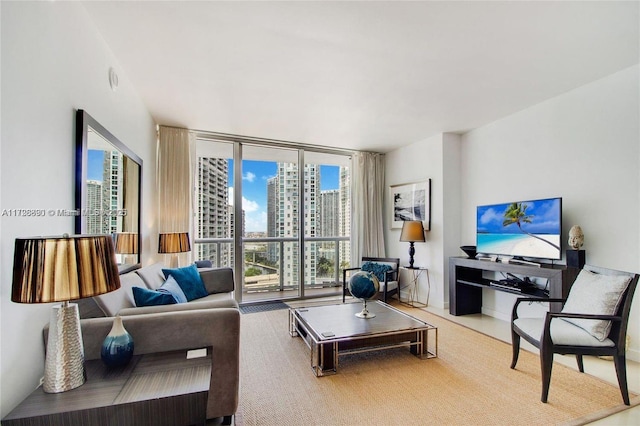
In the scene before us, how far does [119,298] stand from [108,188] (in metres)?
0.86

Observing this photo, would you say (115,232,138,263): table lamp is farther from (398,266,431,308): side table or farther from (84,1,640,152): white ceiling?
(398,266,431,308): side table

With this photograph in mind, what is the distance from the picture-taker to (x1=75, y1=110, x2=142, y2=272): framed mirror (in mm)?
1874

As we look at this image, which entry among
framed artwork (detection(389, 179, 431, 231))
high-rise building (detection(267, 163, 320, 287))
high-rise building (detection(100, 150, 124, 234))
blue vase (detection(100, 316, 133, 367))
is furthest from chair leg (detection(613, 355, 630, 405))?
high-rise building (detection(267, 163, 320, 287))

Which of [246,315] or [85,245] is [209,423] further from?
[246,315]

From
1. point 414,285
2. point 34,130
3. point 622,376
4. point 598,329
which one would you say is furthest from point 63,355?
point 414,285

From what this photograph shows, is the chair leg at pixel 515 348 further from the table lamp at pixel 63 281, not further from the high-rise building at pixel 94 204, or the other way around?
the high-rise building at pixel 94 204

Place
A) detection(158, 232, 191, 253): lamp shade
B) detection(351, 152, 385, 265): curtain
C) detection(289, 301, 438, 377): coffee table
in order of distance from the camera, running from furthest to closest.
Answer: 1. detection(351, 152, 385, 265): curtain
2. detection(158, 232, 191, 253): lamp shade
3. detection(289, 301, 438, 377): coffee table

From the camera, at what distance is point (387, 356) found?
279 centimetres

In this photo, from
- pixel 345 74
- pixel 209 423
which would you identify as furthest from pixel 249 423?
pixel 345 74

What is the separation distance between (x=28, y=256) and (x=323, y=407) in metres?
1.83

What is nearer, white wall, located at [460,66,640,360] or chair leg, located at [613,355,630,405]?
chair leg, located at [613,355,630,405]

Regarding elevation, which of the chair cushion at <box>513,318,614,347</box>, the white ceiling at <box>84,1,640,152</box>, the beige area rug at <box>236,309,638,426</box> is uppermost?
the white ceiling at <box>84,1,640,152</box>

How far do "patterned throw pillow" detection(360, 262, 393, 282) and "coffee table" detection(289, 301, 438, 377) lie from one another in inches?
54.8

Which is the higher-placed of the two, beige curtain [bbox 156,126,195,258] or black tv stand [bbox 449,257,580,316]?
beige curtain [bbox 156,126,195,258]
